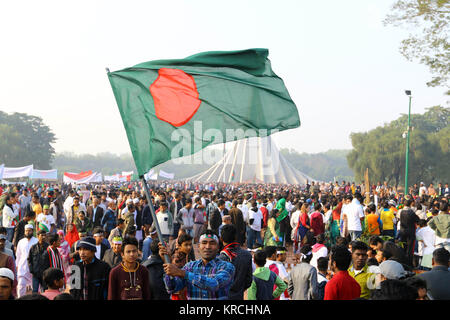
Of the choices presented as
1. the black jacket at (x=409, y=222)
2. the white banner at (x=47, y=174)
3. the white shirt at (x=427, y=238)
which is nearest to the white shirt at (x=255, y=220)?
the black jacket at (x=409, y=222)

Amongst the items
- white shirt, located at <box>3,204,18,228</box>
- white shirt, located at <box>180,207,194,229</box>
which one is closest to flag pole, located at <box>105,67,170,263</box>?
white shirt, located at <box>180,207,194,229</box>

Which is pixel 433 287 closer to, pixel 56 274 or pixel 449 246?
pixel 56 274

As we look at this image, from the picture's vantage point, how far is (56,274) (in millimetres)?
4590

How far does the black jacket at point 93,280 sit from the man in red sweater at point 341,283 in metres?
2.25

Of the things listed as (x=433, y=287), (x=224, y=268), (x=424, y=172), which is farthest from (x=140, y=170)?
(x=424, y=172)

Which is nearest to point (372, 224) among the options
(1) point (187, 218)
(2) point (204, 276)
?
(1) point (187, 218)

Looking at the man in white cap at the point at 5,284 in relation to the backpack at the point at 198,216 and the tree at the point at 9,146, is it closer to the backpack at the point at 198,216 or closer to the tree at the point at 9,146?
the backpack at the point at 198,216

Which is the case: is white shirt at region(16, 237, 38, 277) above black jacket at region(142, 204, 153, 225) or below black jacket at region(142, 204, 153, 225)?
below

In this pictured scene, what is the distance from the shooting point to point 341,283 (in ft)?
14.4

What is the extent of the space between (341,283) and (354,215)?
6.88 metres

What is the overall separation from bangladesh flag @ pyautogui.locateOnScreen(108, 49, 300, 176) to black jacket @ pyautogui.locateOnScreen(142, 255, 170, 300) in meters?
1.25

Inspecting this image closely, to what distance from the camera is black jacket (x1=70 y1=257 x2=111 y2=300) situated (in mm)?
5023

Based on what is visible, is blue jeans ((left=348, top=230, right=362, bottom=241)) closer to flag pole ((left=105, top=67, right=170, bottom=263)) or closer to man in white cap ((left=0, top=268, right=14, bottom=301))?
flag pole ((left=105, top=67, right=170, bottom=263))
